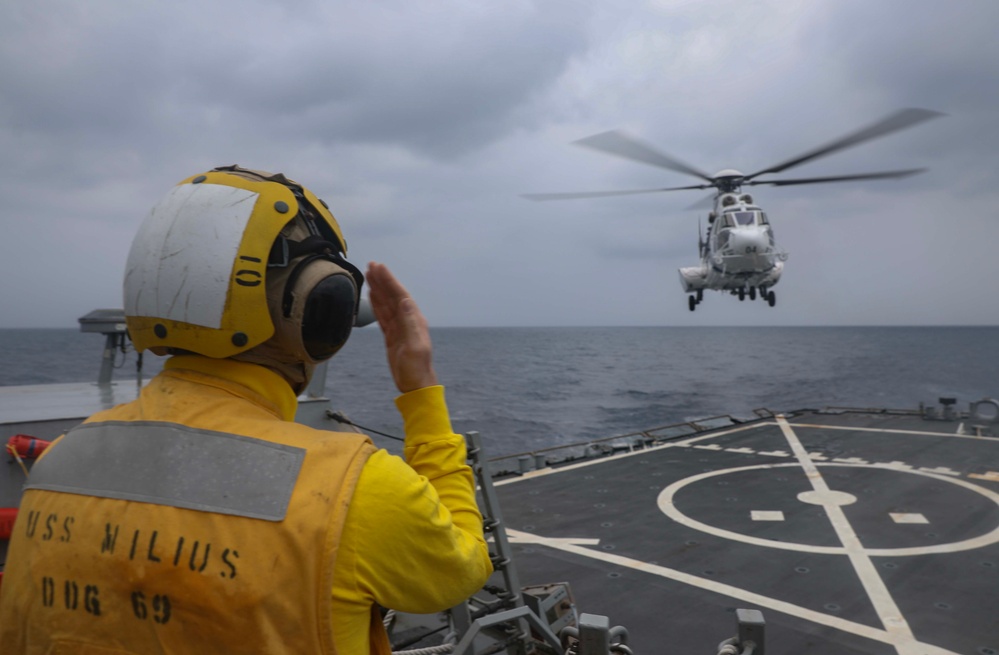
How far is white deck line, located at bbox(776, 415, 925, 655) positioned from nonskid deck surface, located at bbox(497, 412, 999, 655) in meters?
0.02

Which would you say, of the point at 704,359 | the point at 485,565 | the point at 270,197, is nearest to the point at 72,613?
the point at 485,565

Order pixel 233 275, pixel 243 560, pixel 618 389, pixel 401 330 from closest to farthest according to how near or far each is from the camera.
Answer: pixel 243 560, pixel 233 275, pixel 401 330, pixel 618 389

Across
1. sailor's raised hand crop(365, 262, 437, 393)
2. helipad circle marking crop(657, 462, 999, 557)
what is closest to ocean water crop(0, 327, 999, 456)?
helipad circle marking crop(657, 462, 999, 557)

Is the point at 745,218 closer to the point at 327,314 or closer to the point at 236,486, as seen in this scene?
the point at 327,314

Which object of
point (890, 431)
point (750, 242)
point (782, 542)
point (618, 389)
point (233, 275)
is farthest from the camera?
point (618, 389)

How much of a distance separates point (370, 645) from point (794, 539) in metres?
10.1

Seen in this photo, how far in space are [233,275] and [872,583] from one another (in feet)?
31.1

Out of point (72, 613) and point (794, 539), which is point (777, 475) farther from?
point (72, 613)

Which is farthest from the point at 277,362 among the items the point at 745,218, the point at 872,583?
the point at 745,218

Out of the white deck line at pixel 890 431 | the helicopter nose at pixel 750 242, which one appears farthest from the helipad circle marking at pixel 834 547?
the helicopter nose at pixel 750 242

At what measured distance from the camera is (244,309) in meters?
1.84

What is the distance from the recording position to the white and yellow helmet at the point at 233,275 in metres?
1.84

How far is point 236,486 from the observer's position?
162 cm

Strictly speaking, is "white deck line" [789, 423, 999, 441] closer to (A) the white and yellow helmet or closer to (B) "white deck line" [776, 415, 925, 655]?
(B) "white deck line" [776, 415, 925, 655]
